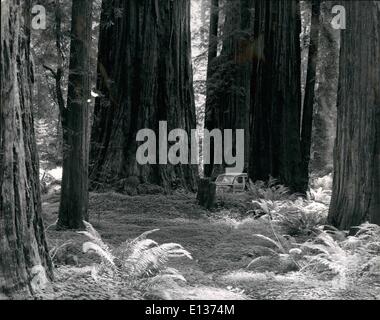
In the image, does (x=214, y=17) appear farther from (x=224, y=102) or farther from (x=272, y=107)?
(x=272, y=107)

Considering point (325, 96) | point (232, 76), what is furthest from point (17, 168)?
point (325, 96)

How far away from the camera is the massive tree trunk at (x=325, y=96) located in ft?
→ 64.1

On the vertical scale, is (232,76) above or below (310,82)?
above

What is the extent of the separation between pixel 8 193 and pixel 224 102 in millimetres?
16590

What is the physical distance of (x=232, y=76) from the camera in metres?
21.4

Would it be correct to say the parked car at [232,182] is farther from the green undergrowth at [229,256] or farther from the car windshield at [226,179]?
the green undergrowth at [229,256]

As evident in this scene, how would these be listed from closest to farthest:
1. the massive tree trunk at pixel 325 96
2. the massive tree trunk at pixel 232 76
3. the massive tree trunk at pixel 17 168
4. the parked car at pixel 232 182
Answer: the massive tree trunk at pixel 17 168, the parked car at pixel 232 182, the massive tree trunk at pixel 325 96, the massive tree trunk at pixel 232 76

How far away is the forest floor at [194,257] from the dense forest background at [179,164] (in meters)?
0.03

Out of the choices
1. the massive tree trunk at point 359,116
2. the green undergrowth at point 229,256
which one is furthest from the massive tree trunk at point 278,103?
the massive tree trunk at point 359,116

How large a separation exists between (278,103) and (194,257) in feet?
24.1

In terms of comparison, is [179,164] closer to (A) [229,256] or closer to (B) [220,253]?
(B) [220,253]

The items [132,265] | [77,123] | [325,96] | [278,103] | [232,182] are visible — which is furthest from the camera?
[325,96]

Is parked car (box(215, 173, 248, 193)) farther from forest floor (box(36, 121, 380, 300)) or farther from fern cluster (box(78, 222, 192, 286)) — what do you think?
fern cluster (box(78, 222, 192, 286))

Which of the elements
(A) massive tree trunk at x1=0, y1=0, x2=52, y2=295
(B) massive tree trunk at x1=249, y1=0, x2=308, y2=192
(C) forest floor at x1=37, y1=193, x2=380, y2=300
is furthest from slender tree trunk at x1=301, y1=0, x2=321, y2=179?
(A) massive tree trunk at x1=0, y1=0, x2=52, y2=295
